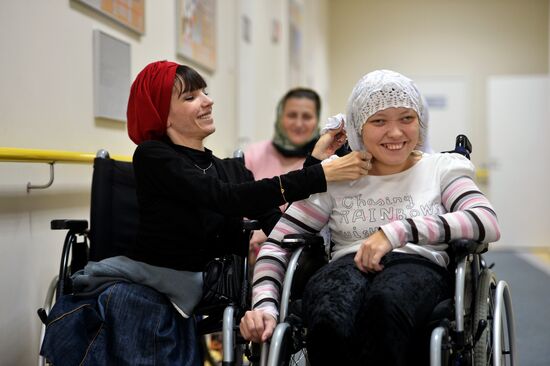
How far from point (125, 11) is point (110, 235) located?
1.23m

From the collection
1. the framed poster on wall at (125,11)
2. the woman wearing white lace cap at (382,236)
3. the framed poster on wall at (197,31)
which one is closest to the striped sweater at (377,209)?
the woman wearing white lace cap at (382,236)

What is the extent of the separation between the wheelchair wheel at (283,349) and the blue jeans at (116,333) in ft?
0.87

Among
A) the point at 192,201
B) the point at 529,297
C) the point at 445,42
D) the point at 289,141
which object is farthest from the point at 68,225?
the point at 445,42

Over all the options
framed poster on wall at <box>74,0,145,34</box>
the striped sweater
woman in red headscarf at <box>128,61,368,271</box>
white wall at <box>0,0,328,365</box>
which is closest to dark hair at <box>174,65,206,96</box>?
woman in red headscarf at <box>128,61,368,271</box>

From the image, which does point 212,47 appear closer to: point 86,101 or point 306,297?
point 86,101

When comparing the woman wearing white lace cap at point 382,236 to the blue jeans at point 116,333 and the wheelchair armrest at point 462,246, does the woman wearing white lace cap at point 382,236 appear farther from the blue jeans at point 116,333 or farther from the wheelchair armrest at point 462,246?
the blue jeans at point 116,333

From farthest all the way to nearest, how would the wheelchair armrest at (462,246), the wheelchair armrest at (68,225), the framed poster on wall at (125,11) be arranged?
the framed poster on wall at (125,11)
the wheelchair armrest at (68,225)
the wheelchair armrest at (462,246)

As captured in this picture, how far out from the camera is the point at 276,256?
1860 millimetres

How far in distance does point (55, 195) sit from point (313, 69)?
5873mm

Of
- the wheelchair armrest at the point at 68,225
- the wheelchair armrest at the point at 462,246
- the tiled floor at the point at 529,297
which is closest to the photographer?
the wheelchair armrest at the point at 462,246

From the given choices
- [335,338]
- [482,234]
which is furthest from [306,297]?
[482,234]

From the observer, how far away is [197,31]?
392 centimetres

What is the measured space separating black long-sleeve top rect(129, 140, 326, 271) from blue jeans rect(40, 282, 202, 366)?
0.17m

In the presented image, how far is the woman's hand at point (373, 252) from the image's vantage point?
165 cm
